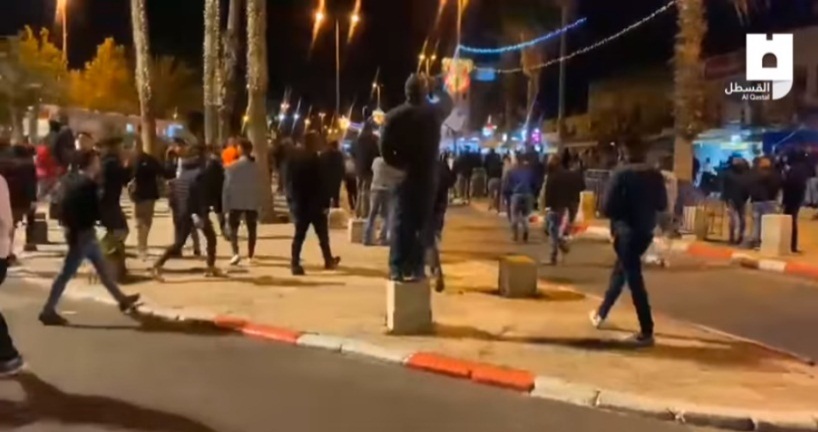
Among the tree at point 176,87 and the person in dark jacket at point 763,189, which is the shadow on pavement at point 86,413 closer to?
the person in dark jacket at point 763,189

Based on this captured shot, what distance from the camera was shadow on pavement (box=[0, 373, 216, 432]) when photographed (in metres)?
7.71

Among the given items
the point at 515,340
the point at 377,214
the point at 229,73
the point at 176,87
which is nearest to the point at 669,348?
the point at 515,340

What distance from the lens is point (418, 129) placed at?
35.9 ft

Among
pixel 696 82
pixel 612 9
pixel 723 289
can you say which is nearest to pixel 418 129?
pixel 723 289

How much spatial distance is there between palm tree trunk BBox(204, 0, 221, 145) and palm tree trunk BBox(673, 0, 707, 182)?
10.3 m

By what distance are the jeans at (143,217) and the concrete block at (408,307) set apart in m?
6.55

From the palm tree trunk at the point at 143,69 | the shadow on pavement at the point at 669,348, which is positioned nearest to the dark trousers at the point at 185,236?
the shadow on pavement at the point at 669,348

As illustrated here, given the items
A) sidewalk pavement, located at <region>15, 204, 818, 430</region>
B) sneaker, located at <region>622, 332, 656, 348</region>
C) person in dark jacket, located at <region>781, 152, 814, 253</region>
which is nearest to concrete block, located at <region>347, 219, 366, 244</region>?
sidewalk pavement, located at <region>15, 204, 818, 430</region>

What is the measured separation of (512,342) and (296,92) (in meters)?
100

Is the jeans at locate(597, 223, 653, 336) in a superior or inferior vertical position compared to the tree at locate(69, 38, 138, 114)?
inferior

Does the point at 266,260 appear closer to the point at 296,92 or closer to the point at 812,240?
the point at 812,240

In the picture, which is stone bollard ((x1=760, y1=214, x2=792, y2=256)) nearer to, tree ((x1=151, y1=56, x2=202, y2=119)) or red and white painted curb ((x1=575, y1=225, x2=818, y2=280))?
red and white painted curb ((x1=575, y1=225, x2=818, y2=280))

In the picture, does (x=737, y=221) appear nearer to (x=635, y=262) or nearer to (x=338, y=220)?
(x=338, y=220)

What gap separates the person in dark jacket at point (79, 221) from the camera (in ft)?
36.6
